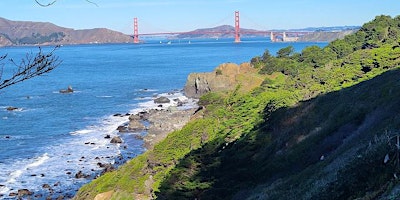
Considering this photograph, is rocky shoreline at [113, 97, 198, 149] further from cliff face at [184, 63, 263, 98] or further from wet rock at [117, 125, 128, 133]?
cliff face at [184, 63, 263, 98]

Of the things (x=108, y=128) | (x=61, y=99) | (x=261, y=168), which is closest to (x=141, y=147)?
(x=108, y=128)

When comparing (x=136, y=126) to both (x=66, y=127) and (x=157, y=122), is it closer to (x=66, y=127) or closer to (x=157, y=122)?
(x=157, y=122)

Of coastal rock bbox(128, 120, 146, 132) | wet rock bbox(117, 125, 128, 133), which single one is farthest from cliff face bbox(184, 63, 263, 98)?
wet rock bbox(117, 125, 128, 133)

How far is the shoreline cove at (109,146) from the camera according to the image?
32938 mm

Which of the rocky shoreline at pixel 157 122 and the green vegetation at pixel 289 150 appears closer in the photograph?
the green vegetation at pixel 289 150

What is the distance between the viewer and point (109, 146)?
145 feet

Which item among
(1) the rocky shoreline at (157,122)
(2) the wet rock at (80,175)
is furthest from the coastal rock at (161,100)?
(2) the wet rock at (80,175)

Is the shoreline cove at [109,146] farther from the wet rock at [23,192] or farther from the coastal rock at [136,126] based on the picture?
the coastal rock at [136,126]

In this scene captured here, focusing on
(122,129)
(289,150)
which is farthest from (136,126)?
(289,150)

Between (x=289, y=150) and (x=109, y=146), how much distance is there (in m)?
26.3

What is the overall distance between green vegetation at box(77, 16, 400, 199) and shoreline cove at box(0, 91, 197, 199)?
18.5ft

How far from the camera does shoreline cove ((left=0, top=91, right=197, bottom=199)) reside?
32.9 m

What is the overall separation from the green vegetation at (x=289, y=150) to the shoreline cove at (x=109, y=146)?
563cm

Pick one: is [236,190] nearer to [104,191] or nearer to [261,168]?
[261,168]
